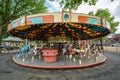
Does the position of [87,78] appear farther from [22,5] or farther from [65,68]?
[22,5]

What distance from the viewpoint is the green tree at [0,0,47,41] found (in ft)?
90.6

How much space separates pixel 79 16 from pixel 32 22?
3.73 m

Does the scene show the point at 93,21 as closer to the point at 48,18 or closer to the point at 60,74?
the point at 48,18

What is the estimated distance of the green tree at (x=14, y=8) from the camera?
27609 millimetres

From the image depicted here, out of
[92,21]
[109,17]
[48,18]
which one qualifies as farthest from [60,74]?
[109,17]

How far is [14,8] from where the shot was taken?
2908 centimetres

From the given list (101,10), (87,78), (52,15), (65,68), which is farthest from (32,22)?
(101,10)

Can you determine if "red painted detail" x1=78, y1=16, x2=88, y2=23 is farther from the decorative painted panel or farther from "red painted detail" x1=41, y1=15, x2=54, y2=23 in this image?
"red painted detail" x1=41, y1=15, x2=54, y2=23

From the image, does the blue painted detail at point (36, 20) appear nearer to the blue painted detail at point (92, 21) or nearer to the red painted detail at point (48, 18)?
the red painted detail at point (48, 18)

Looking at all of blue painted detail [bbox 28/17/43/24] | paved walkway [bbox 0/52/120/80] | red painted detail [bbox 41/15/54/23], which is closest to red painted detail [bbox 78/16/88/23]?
red painted detail [bbox 41/15/54/23]

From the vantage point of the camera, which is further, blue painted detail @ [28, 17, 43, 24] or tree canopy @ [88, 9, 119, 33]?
tree canopy @ [88, 9, 119, 33]

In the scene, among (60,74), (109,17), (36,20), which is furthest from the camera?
(109,17)

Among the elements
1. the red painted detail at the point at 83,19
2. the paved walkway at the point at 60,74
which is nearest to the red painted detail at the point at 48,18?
the red painted detail at the point at 83,19

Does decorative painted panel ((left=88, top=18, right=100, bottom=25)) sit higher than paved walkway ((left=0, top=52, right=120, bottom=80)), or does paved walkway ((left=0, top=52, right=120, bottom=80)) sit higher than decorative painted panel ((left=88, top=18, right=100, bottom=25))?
decorative painted panel ((left=88, top=18, right=100, bottom=25))
